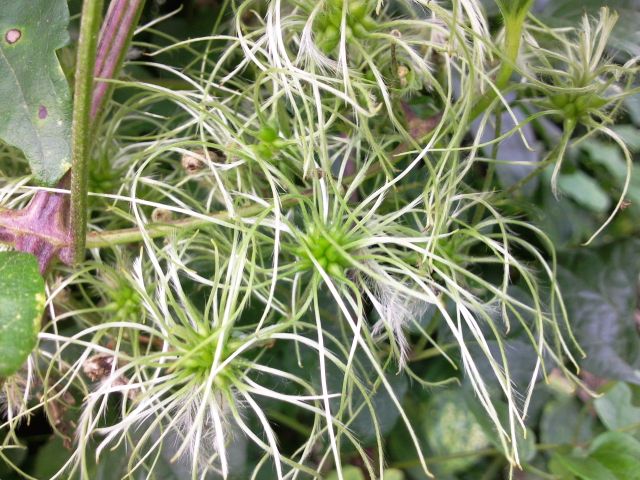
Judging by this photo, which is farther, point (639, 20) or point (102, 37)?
point (639, 20)

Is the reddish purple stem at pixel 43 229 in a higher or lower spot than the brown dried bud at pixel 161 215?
higher

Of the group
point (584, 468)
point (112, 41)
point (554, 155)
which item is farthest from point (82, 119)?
point (584, 468)

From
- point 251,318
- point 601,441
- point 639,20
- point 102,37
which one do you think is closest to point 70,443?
point 251,318

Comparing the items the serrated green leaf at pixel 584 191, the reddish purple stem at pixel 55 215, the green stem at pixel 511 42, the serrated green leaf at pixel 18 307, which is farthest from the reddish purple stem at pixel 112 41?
the serrated green leaf at pixel 584 191

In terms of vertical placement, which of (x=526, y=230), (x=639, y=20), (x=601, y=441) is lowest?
(x=601, y=441)

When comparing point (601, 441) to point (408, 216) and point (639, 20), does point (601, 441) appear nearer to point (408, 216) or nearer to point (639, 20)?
point (408, 216)

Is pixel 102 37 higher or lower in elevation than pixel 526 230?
higher

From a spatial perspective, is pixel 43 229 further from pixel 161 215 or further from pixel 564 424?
pixel 564 424

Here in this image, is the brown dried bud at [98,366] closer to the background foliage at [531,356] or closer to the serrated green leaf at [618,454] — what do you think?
the background foliage at [531,356]
